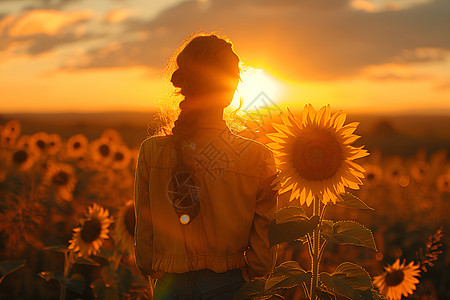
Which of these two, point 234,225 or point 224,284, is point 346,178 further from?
point 224,284

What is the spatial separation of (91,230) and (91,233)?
44 mm

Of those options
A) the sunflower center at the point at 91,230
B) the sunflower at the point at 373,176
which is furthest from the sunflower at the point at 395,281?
the sunflower at the point at 373,176

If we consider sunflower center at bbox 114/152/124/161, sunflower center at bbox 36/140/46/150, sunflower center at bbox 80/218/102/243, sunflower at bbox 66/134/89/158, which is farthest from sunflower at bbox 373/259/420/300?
sunflower center at bbox 36/140/46/150

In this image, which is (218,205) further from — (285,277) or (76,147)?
(76,147)

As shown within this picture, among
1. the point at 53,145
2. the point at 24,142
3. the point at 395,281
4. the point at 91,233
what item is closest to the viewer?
the point at 395,281

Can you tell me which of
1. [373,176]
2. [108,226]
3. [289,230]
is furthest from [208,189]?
[373,176]

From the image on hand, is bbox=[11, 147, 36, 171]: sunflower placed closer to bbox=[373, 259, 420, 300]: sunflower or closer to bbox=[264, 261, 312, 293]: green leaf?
bbox=[373, 259, 420, 300]: sunflower

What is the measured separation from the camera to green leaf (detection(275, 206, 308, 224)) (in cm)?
270

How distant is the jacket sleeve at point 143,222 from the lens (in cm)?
280

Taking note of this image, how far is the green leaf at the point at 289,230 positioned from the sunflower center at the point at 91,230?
296 cm

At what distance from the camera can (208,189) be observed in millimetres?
2609

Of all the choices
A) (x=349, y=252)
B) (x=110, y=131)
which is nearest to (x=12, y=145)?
(x=110, y=131)

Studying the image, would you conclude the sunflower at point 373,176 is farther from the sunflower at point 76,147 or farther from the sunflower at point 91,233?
the sunflower at point 91,233

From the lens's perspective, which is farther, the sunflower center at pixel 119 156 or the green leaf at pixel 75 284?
the sunflower center at pixel 119 156
